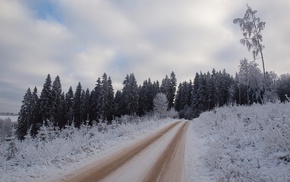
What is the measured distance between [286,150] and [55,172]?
714cm

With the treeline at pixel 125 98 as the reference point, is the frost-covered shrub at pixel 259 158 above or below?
below

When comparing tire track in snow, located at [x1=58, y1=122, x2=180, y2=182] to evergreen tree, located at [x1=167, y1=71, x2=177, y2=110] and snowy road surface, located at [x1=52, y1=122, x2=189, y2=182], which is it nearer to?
snowy road surface, located at [x1=52, y1=122, x2=189, y2=182]

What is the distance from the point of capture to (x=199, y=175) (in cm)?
783

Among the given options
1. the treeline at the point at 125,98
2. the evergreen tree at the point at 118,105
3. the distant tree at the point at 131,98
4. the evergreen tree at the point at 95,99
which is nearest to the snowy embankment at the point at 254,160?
the treeline at the point at 125,98

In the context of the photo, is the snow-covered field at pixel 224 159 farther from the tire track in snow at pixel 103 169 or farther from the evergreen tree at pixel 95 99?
the evergreen tree at pixel 95 99

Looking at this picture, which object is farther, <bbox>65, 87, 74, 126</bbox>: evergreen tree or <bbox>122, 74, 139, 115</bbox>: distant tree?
<bbox>122, 74, 139, 115</bbox>: distant tree

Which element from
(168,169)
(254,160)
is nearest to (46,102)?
(168,169)

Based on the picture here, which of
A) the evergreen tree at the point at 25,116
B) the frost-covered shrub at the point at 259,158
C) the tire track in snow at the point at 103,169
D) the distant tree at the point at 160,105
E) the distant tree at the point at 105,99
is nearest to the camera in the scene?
the frost-covered shrub at the point at 259,158

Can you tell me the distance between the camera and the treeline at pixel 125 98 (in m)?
59.4

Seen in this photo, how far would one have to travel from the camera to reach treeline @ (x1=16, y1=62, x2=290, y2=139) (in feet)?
195

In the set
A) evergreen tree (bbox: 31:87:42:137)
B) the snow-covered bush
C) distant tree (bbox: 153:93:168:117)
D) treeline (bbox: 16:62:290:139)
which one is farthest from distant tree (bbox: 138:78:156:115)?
the snow-covered bush

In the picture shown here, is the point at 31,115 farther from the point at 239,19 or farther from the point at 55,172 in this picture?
the point at 55,172

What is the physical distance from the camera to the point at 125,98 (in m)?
81.2

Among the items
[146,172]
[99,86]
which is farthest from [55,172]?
[99,86]
